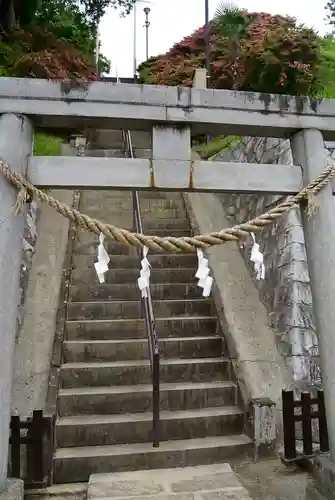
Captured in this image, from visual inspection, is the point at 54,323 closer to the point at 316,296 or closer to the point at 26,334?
→ the point at 26,334

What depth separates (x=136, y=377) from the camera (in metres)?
5.11

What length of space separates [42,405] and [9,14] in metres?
11.1

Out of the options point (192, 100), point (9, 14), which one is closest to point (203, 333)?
point (192, 100)

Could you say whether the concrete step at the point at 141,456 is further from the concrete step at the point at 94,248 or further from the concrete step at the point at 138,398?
the concrete step at the point at 94,248

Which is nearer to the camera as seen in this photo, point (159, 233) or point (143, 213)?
point (159, 233)

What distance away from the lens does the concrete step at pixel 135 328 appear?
5605 mm

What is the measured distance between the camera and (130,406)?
4781mm

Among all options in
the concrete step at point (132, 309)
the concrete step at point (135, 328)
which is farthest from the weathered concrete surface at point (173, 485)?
the concrete step at point (132, 309)

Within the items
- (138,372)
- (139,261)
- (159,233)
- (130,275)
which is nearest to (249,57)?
(159,233)

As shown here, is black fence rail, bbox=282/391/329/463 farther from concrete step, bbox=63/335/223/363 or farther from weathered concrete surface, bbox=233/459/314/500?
concrete step, bbox=63/335/223/363

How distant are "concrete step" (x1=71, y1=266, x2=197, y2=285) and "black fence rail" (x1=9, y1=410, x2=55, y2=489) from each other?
114 inches

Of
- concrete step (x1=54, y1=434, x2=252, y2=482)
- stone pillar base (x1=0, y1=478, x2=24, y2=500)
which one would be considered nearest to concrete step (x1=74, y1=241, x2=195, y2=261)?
concrete step (x1=54, y1=434, x2=252, y2=482)

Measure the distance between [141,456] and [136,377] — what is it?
1.01 metres

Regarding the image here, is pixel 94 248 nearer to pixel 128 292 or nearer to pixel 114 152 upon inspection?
pixel 128 292
